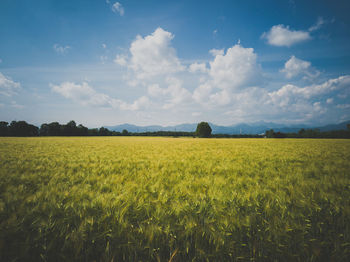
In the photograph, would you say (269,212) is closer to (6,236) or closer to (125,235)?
(125,235)

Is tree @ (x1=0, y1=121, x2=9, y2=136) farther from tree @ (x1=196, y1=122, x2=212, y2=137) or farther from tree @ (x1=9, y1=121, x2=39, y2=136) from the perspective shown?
tree @ (x1=196, y1=122, x2=212, y2=137)

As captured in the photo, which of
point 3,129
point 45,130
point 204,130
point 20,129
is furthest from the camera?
point 45,130

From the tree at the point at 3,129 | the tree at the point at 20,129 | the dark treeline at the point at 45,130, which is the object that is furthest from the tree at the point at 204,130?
the tree at the point at 3,129

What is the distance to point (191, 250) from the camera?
152 centimetres

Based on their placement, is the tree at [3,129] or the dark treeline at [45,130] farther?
the dark treeline at [45,130]

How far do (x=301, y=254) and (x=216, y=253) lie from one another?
967 mm

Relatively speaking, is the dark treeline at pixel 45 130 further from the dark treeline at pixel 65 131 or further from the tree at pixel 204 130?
the tree at pixel 204 130

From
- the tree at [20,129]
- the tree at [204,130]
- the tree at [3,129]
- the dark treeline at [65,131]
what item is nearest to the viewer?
the tree at [3,129]

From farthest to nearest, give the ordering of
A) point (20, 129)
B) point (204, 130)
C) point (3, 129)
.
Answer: point (204, 130), point (20, 129), point (3, 129)

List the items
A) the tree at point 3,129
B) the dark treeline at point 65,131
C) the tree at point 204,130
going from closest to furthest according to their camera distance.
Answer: the tree at point 3,129 → the dark treeline at point 65,131 → the tree at point 204,130

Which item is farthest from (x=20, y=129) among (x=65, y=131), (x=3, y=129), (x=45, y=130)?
(x=65, y=131)

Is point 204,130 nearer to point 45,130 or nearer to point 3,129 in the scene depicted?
point 45,130

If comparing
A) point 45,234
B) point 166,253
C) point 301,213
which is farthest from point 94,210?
point 301,213

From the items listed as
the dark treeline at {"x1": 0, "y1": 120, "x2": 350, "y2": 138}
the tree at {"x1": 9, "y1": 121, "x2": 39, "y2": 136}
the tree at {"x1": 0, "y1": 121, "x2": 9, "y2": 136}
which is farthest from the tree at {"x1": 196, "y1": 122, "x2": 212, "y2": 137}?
the tree at {"x1": 0, "y1": 121, "x2": 9, "y2": 136}
